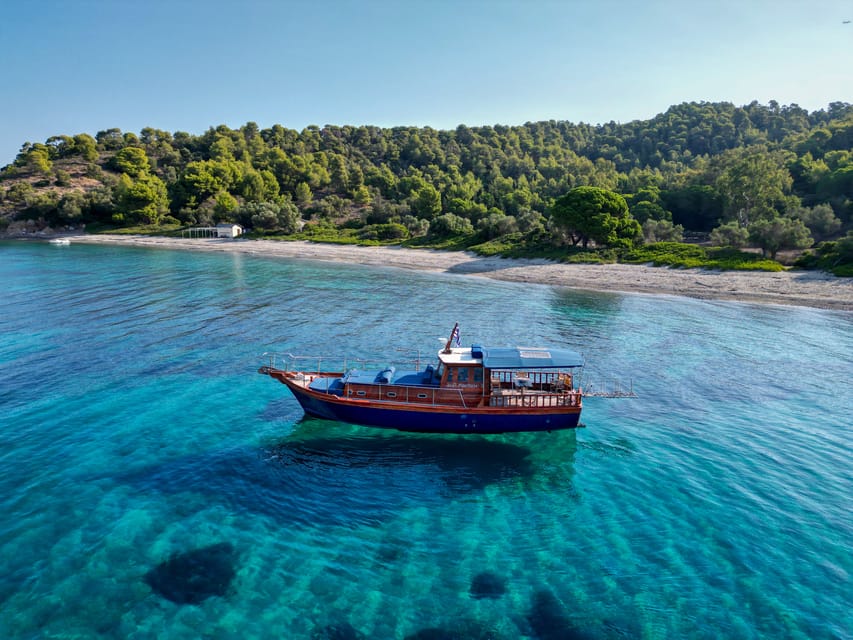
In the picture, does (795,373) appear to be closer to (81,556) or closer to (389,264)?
(81,556)

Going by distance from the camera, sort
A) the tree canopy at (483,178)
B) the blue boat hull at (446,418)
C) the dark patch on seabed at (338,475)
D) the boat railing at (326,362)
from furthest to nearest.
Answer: the tree canopy at (483,178), the boat railing at (326,362), the blue boat hull at (446,418), the dark patch on seabed at (338,475)

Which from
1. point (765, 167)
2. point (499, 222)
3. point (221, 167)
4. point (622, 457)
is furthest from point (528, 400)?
point (221, 167)

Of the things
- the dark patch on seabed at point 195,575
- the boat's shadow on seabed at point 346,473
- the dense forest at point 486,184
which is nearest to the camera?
the dark patch on seabed at point 195,575

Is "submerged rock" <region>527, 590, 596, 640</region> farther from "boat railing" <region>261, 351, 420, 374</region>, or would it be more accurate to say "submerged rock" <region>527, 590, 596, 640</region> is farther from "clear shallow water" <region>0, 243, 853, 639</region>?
"boat railing" <region>261, 351, 420, 374</region>

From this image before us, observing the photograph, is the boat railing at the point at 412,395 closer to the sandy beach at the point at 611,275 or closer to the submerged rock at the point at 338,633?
the submerged rock at the point at 338,633

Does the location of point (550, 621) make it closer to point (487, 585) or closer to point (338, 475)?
point (487, 585)

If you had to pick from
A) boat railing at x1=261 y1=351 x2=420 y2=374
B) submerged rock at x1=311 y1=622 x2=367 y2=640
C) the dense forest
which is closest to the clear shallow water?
submerged rock at x1=311 y1=622 x2=367 y2=640

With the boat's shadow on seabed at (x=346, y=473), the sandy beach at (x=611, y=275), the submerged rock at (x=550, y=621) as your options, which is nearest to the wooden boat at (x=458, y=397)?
the boat's shadow on seabed at (x=346, y=473)

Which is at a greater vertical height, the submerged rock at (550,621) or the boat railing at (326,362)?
the boat railing at (326,362)
